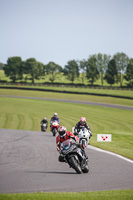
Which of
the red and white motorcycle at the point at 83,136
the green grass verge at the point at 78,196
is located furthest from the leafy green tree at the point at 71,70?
the green grass verge at the point at 78,196

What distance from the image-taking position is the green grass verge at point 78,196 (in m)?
8.32

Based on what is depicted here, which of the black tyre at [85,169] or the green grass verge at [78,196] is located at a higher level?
the green grass verge at [78,196]

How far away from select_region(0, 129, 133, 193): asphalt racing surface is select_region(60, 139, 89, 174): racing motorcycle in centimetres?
29

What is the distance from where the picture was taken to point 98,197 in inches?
331

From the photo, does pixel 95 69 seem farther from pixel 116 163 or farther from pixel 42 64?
pixel 116 163

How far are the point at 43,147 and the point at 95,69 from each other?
128 m

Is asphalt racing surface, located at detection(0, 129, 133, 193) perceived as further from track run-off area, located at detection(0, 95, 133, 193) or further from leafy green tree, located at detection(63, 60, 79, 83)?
leafy green tree, located at detection(63, 60, 79, 83)

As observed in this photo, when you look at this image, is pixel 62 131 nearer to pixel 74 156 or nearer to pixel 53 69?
pixel 74 156

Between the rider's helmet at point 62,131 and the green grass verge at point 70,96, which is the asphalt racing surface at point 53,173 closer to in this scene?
the rider's helmet at point 62,131

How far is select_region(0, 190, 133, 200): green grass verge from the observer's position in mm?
8325

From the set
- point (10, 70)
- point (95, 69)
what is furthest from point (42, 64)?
point (95, 69)

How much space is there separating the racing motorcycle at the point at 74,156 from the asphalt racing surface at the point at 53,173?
0.95 ft

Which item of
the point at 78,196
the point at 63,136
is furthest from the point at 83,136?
the point at 78,196

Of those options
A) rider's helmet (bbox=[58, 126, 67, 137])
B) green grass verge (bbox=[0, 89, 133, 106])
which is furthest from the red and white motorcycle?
green grass verge (bbox=[0, 89, 133, 106])
